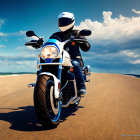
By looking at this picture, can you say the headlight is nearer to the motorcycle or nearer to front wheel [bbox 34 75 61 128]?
the motorcycle

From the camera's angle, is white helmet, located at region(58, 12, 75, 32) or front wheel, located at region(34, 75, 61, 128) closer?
front wheel, located at region(34, 75, 61, 128)

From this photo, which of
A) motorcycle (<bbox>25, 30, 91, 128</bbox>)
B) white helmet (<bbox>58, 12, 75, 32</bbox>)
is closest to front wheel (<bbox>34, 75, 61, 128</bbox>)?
motorcycle (<bbox>25, 30, 91, 128</bbox>)

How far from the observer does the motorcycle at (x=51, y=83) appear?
2.75 metres

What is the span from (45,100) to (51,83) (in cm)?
43

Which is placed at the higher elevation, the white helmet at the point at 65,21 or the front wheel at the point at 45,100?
the white helmet at the point at 65,21

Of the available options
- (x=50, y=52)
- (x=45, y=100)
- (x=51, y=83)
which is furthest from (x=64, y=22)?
(x=45, y=100)

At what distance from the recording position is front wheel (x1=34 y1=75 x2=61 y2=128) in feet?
8.96

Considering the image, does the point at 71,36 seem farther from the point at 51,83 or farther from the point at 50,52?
the point at 51,83

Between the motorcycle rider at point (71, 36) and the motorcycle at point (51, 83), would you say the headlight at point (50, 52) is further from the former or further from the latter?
the motorcycle rider at point (71, 36)

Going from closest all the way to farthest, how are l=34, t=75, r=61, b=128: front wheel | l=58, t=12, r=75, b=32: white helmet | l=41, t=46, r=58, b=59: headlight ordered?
1. l=34, t=75, r=61, b=128: front wheel
2. l=41, t=46, r=58, b=59: headlight
3. l=58, t=12, r=75, b=32: white helmet

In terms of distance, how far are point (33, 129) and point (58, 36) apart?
6.85 ft

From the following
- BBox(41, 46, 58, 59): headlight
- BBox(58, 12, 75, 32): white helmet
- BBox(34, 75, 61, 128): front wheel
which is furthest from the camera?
BBox(58, 12, 75, 32): white helmet

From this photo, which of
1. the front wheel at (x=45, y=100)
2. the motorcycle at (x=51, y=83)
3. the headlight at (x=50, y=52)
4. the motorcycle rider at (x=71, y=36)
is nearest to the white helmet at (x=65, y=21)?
the motorcycle rider at (x=71, y=36)

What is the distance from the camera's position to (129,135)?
290 centimetres
